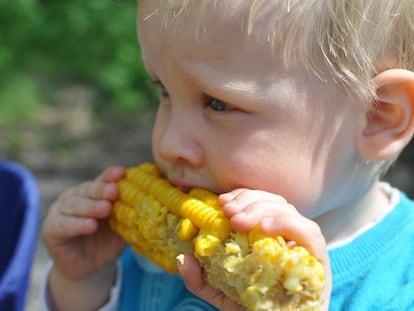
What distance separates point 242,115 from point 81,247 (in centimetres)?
68

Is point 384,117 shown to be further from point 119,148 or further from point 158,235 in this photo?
point 119,148

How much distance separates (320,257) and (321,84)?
1.15 ft

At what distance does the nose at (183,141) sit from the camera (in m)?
1.54

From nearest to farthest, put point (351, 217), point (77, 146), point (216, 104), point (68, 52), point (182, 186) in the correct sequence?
point (216, 104) < point (182, 186) < point (351, 217) < point (77, 146) < point (68, 52)

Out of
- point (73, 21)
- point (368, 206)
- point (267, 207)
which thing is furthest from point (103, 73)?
point (267, 207)

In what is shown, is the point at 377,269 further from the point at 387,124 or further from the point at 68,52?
the point at 68,52

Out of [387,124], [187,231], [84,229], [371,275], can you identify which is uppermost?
[387,124]

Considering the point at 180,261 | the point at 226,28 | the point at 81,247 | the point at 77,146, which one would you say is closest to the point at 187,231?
the point at 180,261

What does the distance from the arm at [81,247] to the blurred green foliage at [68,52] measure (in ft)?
10.6

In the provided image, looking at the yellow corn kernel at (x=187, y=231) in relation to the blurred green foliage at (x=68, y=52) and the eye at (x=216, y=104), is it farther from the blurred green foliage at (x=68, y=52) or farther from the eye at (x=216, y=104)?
the blurred green foliage at (x=68, y=52)

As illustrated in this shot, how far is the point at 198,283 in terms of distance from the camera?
4.65 feet

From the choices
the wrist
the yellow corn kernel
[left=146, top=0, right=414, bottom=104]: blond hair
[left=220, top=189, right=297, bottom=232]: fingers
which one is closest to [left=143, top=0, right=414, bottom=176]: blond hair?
[left=146, top=0, right=414, bottom=104]: blond hair

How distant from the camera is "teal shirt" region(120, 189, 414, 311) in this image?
1.66 metres

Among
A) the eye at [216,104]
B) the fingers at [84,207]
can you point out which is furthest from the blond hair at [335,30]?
the fingers at [84,207]
